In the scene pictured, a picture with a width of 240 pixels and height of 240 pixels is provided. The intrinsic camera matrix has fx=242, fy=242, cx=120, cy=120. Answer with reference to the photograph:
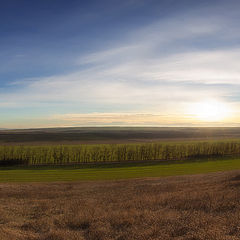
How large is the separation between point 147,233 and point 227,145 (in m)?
81.1

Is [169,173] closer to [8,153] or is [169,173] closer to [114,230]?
[114,230]

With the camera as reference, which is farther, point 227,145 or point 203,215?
point 227,145

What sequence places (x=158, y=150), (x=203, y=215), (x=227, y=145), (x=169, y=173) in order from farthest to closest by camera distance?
(x=227, y=145) → (x=158, y=150) → (x=169, y=173) → (x=203, y=215)

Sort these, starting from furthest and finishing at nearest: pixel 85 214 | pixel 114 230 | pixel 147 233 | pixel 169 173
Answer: pixel 169 173, pixel 85 214, pixel 114 230, pixel 147 233

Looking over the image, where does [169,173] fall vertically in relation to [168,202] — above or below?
below


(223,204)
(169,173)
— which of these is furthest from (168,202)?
(169,173)

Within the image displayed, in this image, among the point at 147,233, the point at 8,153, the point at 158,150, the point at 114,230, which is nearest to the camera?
the point at 147,233

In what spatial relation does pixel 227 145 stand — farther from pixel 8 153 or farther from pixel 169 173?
pixel 8 153

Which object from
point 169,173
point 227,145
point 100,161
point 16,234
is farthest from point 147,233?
point 227,145

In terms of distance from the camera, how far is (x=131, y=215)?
11.1m

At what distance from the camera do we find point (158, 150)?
71812 millimetres

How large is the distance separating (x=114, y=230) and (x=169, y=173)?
119ft

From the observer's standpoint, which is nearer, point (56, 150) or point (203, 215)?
point (203, 215)

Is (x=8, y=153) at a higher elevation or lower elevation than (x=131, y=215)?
lower
